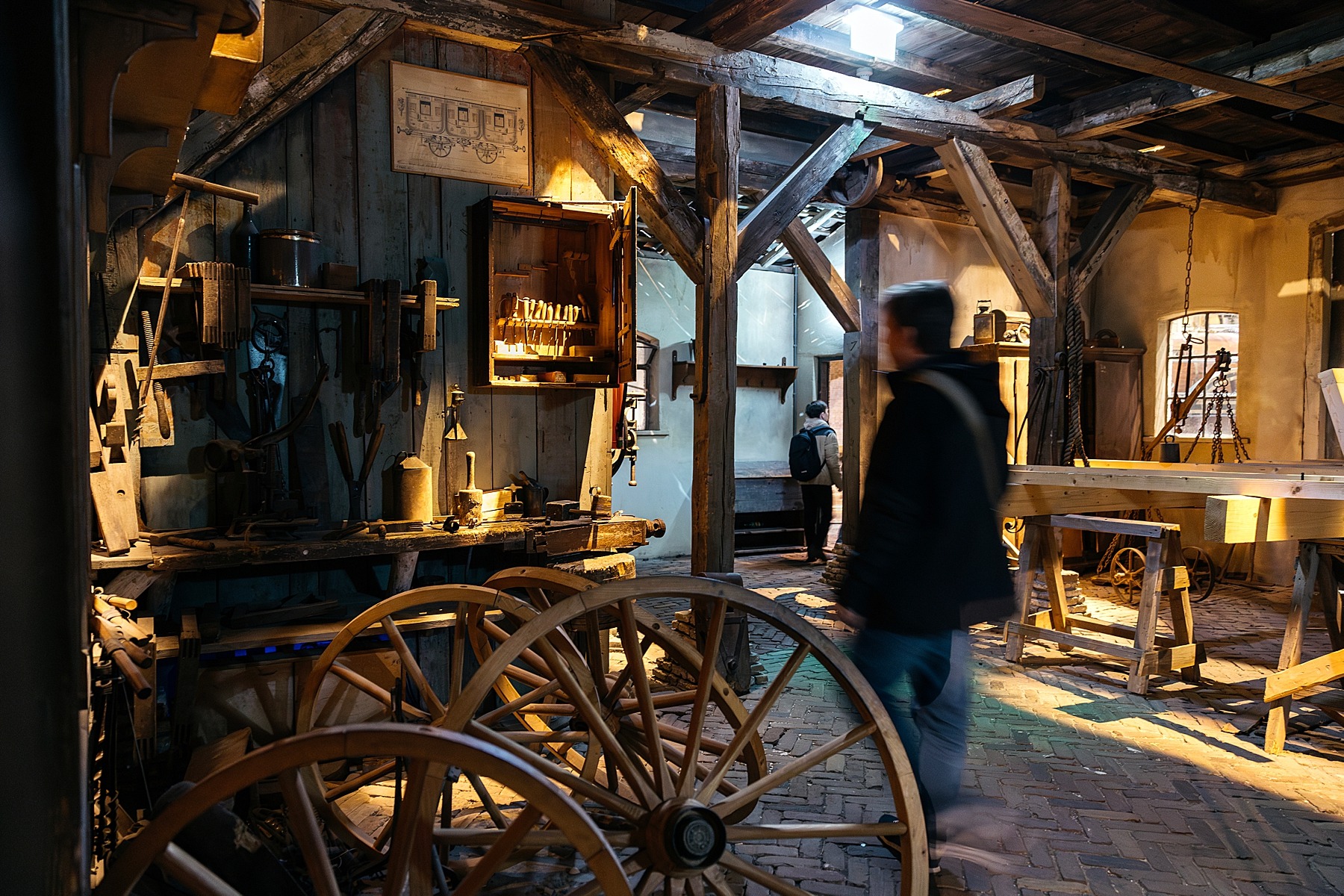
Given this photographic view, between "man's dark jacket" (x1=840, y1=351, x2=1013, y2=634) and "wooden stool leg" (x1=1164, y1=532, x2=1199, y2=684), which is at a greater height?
"man's dark jacket" (x1=840, y1=351, x2=1013, y2=634)

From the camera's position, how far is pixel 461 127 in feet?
15.7

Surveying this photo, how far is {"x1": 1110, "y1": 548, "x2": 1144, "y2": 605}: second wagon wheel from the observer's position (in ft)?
26.3

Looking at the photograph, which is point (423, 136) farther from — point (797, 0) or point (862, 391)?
point (862, 391)

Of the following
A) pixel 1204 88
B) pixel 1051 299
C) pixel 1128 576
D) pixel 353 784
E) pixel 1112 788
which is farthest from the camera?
pixel 1128 576

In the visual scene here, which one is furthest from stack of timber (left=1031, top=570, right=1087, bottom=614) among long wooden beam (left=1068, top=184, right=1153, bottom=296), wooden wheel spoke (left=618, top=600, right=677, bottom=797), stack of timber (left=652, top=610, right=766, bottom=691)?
wooden wheel spoke (left=618, top=600, right=677, bottom=797)

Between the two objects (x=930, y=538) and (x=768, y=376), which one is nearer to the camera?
(x=930, y=538)

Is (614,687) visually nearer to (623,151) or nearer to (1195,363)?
(623,151)

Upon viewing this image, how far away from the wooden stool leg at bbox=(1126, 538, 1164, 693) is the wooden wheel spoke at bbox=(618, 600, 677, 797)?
4213 millimetres

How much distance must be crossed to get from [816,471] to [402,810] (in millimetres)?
8482

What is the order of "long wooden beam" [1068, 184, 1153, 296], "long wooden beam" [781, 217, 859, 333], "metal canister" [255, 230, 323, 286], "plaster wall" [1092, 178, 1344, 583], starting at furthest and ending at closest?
"plaster wall" [1092, 178, 1344, 583]
"long wooden beam" [781, 217, 859, 333]
"long wooden beam" [1068, 184, 1153, 296]
"metal canister" [255, 230, 323, 286]

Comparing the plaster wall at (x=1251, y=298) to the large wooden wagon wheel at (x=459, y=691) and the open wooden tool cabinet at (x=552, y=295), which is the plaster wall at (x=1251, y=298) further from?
the large wooden wagon wheel at (x=459, y=691)

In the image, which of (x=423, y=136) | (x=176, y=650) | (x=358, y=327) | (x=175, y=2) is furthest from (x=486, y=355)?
(x=175, y=2)

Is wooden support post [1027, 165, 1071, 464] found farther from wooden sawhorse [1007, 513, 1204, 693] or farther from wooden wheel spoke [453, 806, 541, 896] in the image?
wooden wheel spoke [453, 806, 541, 896]

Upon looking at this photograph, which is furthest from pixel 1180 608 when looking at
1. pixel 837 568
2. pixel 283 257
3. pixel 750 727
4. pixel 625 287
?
pixel 283 257
